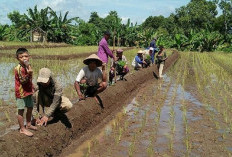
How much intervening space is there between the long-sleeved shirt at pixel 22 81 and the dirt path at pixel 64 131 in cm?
45

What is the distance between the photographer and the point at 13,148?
114 inches

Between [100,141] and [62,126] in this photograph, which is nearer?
[62,126]

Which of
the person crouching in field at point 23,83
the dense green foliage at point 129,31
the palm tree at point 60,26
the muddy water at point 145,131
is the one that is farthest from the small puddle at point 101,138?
the palm tree at point 60,26

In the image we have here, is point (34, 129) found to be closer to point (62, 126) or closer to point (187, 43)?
point (62, 126)

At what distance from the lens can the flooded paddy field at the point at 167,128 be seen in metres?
3.81

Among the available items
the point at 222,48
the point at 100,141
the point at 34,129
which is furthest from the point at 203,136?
the point at 222,48

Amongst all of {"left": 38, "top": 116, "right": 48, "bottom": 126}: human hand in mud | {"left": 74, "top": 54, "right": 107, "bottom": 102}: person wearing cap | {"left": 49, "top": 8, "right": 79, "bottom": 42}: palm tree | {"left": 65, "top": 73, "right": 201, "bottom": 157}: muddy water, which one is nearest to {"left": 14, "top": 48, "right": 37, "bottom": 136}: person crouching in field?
{"left": 38, "top": 116, "right": 48, "bottom": 126}: human hand in mud

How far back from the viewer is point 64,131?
3.80m

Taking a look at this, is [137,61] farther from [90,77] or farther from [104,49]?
[90,77]

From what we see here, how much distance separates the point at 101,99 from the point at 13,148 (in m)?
2.68

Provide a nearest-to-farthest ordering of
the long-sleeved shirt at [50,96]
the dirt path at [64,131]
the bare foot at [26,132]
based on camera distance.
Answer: the dirt path at [64,131] → the bare foot at [26,132] → the long-sleeved shirt at [50,96]

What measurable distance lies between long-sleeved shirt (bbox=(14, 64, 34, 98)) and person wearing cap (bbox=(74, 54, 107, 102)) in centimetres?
164

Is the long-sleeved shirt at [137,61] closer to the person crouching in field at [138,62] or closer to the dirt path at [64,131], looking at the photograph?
the person crouching in field at [138,62]

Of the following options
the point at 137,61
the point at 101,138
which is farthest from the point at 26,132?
the point at 137,61
